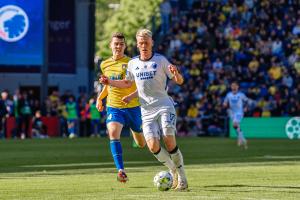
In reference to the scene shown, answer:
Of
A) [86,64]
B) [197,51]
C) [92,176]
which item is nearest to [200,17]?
[197,51]

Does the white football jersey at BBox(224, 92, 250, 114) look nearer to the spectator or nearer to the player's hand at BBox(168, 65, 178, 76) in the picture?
the spectator

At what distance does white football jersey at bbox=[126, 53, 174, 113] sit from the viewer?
50.8ft

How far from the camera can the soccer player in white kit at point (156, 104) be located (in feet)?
50.3

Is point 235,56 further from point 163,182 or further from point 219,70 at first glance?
point 163,182

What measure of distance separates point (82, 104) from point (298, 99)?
9760mm

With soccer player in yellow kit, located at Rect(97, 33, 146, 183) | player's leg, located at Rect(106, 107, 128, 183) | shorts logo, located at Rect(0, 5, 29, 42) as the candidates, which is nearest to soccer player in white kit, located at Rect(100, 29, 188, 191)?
player's leg, located at Rect(106, 107, 128, 183)

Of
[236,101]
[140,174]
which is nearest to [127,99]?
[140,174]

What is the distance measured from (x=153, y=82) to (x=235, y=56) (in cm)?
3288

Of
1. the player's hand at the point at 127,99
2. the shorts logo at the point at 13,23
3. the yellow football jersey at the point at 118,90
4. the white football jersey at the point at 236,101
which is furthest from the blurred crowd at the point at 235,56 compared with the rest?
the player's hand at the point at 127,99

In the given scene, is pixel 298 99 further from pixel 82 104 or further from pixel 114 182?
pixel 114 182

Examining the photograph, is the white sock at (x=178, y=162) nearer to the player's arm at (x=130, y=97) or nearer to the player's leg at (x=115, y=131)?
the player's arm at (x=130, y=97)

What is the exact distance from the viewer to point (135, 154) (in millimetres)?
28266

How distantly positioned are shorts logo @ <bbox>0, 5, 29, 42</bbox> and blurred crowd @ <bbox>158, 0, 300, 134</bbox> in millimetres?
8115

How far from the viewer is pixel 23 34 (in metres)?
43.0
